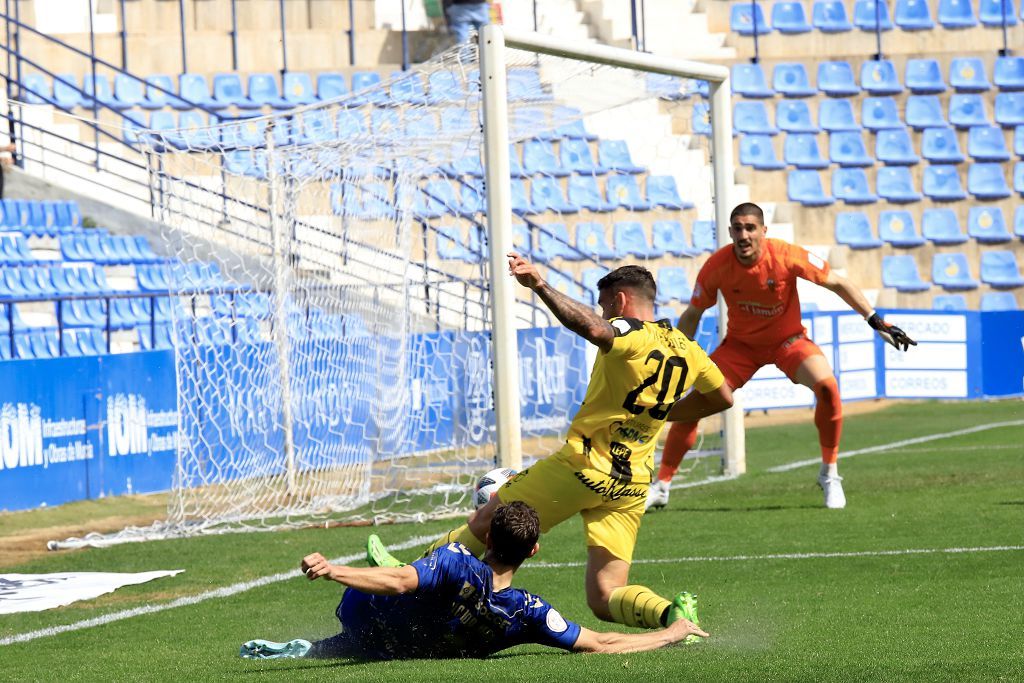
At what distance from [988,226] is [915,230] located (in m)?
1.28

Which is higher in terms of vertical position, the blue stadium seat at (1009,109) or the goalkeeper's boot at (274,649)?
the blue stadium seat at (1009,109)

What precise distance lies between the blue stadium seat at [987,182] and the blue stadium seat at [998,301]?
86.2 inches

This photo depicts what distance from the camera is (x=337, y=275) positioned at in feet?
49.5

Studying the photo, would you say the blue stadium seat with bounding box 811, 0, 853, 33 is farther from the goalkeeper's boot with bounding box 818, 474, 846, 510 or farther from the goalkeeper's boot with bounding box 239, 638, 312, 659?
the goalkeeper's boot with bounding box 239, 638, 312, 659

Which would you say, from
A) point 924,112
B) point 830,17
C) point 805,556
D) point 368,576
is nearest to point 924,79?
point 924,112

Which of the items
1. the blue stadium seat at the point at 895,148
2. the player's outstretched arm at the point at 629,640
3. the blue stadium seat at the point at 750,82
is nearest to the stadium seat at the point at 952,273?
the blue stadium seat at the point at 895,148

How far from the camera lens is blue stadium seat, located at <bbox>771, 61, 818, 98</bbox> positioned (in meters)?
28.0

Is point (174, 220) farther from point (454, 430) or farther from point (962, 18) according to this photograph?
point (962, 18)

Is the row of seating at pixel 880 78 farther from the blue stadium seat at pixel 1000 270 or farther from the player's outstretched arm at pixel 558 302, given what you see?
the player's outstretched arm at pixel 558 302

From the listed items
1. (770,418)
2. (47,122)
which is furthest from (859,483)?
(47,122)

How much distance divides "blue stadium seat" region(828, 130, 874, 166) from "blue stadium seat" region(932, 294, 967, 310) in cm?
289

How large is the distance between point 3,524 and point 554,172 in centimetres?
708

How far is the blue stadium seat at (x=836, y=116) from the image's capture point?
2780 centimetres

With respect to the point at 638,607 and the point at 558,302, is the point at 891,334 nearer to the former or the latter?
the point at 638,607
